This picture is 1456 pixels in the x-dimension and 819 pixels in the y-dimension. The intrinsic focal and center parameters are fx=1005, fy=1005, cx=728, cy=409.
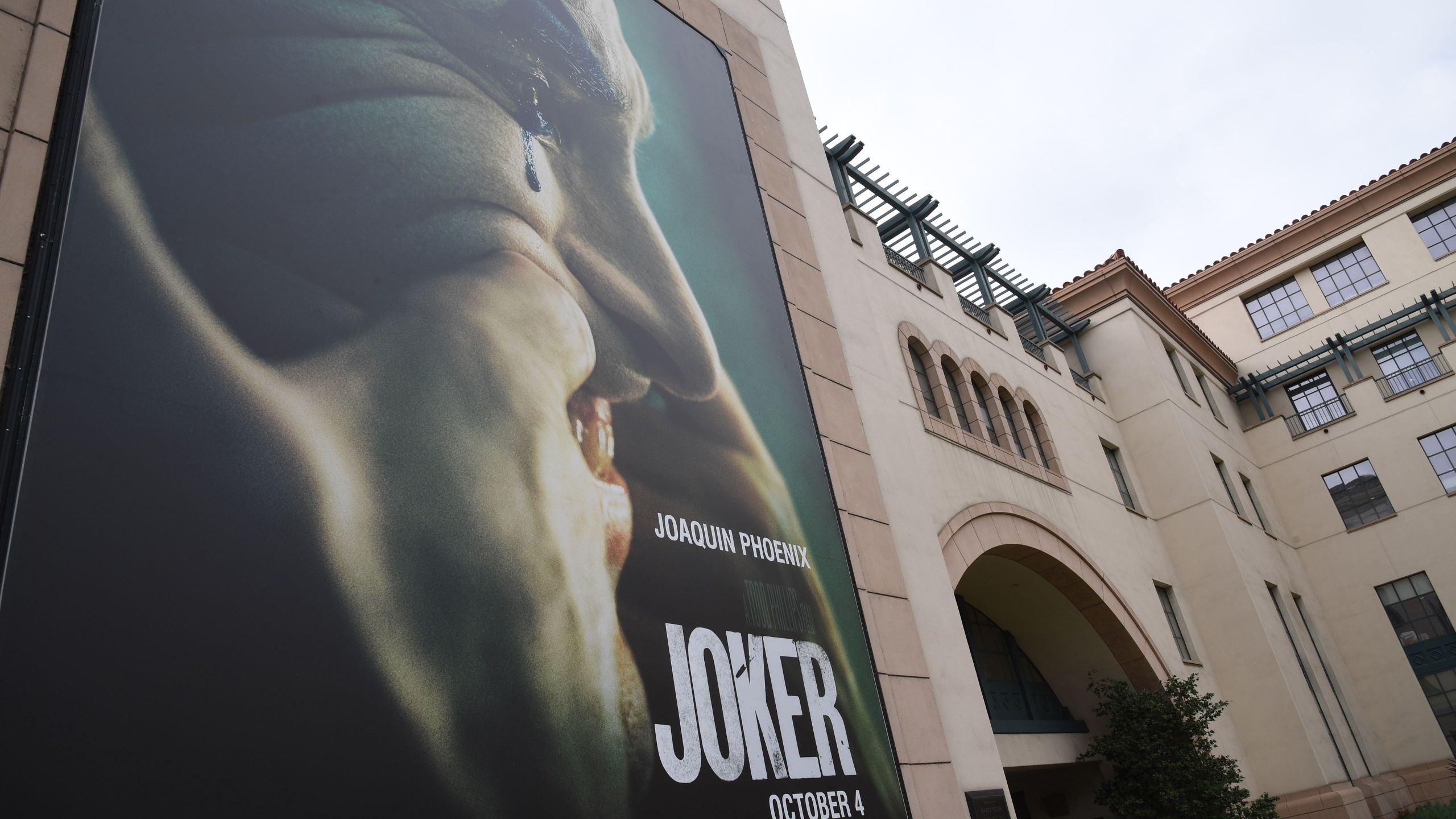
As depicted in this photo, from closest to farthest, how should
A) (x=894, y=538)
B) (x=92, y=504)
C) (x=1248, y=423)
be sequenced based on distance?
(x=92, y=504), (x=894, y=538), (x=1248, y=423)

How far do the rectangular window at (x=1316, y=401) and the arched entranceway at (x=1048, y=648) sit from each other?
547 inches

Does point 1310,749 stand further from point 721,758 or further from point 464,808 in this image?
point 464,808

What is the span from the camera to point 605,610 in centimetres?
722

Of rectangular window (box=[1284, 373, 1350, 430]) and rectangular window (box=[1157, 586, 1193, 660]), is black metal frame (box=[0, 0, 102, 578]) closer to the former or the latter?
rectangular window (box=[1157, 586, 1193, 660])

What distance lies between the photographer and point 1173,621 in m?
20.5

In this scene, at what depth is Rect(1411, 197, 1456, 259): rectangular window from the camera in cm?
2902

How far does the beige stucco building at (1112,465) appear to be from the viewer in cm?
1116

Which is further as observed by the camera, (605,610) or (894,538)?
(894,538)

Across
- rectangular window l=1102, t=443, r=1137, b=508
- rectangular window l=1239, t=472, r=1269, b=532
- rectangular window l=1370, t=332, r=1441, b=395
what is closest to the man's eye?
rectangular window l=1102, t=443, r=1137, b=508

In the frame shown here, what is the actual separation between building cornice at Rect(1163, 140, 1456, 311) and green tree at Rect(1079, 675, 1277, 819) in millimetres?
20556

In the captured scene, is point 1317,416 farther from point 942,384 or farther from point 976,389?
point 942,384

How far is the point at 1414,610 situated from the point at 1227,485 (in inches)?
210

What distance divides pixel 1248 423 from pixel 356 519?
95.8 feet

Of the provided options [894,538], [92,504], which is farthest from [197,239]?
[894,538]
